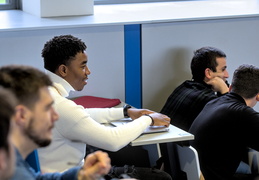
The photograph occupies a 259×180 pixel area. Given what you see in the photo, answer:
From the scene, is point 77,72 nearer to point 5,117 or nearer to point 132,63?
point 132,63

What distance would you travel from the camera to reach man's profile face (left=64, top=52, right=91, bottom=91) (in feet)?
9.60

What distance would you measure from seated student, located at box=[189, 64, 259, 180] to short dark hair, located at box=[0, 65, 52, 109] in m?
1.56

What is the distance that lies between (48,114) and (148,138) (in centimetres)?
138

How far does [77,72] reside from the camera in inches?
117

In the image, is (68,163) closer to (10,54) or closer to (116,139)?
(116,139)

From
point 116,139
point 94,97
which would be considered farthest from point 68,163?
point 94,97

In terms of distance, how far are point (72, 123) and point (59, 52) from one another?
0.47 metres

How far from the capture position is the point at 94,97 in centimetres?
388

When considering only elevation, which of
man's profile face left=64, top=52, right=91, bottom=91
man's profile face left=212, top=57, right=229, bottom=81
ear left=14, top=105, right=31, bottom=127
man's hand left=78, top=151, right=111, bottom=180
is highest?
ear left=14, top=105, right=31, bottom=127

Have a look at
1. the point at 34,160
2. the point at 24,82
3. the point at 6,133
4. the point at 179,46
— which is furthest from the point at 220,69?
the point at 6,133

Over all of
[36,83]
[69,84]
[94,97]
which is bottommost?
[94,97]

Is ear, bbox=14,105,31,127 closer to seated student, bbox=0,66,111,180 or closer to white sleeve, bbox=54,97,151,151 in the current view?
seated student, bbox=0,66,111,180

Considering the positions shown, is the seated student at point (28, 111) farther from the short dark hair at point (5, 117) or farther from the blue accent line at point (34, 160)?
the blue accent line at point (34, 160)

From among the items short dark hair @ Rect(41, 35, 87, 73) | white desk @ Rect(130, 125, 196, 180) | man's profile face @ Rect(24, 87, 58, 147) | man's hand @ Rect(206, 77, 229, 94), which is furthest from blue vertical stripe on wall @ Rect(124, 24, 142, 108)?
man's profile face @ Rect(24, 87, 58, 147)
